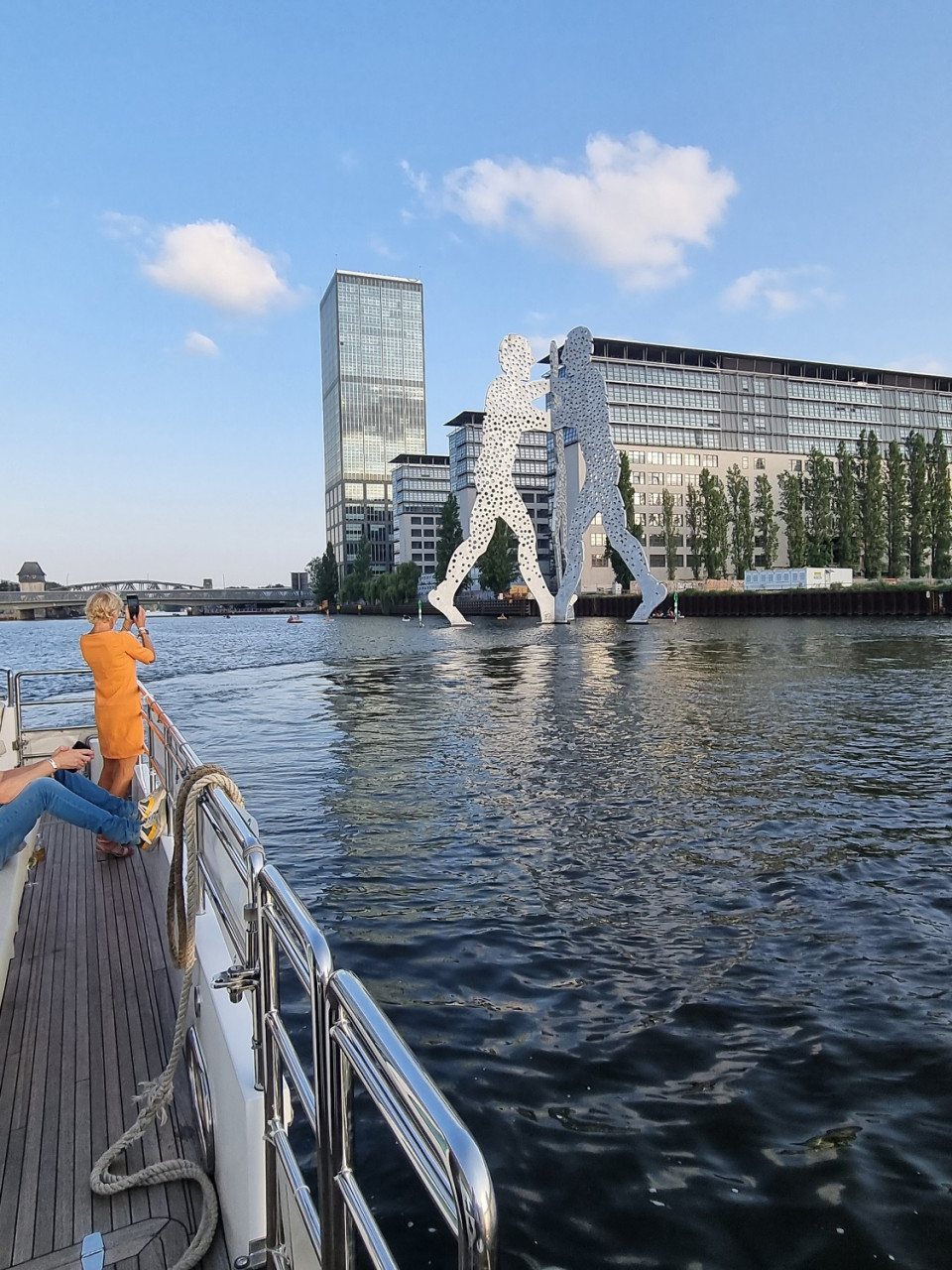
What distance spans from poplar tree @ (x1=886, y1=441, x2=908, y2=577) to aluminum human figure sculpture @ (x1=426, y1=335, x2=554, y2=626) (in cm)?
4805

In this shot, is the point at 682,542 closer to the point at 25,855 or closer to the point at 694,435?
the point at 694,435

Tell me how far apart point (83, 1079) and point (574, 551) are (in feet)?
170

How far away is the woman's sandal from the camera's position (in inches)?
246

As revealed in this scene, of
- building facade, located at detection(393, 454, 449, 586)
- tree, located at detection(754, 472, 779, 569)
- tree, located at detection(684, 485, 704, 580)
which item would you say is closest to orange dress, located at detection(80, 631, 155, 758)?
tree, located at detection(754, 472, 779, 569)

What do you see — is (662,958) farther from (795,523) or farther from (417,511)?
(417,511)

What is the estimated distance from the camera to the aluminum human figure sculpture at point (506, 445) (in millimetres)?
49500

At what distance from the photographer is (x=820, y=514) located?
8681 cm

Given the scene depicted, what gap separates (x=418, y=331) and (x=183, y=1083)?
207 m

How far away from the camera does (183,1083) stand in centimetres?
353

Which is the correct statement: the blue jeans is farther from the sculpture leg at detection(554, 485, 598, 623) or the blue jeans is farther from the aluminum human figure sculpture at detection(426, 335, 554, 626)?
the sculpture leg at detection(554, 485, 598, 623)

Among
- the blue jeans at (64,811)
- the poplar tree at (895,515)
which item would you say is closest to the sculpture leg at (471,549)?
the blue jeans at (64,811)

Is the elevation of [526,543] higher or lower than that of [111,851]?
higher

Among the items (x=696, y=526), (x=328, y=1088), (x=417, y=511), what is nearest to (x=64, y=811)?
(x=328, y=1088)

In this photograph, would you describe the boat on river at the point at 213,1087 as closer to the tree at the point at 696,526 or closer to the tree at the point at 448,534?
the tree at the point at 696,526
